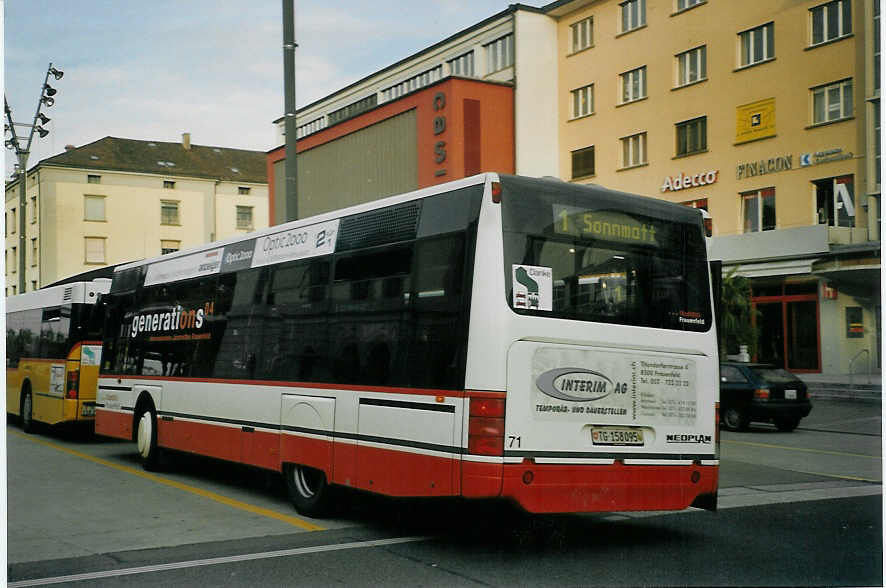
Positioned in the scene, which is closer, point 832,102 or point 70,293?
point 70,293

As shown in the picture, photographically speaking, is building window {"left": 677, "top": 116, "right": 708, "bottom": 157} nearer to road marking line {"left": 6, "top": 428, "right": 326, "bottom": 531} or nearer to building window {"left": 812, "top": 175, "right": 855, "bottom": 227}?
building window {"left": 812, "top": 175, "right": 855, "bottom": 227}

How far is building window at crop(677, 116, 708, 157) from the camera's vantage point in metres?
35.0

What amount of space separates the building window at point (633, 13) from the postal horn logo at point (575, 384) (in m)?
30.7

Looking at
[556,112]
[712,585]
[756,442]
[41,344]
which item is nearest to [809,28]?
[556,112]

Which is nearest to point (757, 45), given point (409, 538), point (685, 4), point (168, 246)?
point (685, 4)

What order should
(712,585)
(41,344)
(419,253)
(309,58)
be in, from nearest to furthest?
(712,585)
(419,253)
(309,58)
(41,344)

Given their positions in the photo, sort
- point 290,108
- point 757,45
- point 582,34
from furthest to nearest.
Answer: point 582,34 < point 757,45 < point 290,108

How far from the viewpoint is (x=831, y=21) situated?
29250 millimetres

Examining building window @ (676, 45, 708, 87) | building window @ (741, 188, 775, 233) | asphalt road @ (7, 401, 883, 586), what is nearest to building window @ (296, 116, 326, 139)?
building window @ (676, 45, 708, 87)

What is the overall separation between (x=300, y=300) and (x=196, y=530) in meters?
2.35

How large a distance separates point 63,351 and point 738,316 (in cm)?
1976

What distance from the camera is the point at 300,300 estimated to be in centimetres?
966

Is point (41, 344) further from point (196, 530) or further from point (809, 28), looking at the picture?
point (809, 28)

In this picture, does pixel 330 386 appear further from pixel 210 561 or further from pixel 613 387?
pixel 613 387
